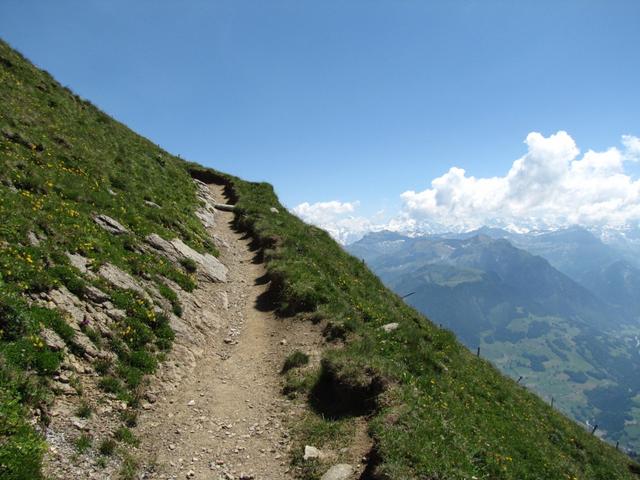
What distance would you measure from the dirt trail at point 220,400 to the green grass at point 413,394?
145cm

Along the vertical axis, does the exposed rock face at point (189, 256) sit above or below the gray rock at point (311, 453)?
above

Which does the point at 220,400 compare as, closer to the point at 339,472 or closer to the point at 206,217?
the point at 339,472

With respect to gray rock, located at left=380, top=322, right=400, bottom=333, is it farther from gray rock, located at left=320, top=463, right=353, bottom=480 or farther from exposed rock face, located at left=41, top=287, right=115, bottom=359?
exposed rock face, located at left=41, top=287, right=115, bottom=359

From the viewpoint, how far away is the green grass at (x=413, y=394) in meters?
11.6

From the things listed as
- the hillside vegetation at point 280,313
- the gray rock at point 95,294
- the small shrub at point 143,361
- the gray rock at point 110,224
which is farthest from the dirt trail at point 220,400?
the gray rock at point 110,224

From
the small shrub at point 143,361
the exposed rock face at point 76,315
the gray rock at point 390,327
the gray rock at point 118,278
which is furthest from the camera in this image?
the gray rock at point 390,327

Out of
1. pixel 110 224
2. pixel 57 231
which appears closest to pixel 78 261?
pixel 57 231

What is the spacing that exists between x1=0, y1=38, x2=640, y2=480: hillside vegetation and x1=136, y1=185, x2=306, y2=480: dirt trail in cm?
92

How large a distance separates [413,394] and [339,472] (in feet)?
14.0

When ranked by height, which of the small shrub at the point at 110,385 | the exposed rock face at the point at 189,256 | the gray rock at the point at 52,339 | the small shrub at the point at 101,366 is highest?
the exposed rock face at the point at 189,256

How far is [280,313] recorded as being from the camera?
67.6 ft

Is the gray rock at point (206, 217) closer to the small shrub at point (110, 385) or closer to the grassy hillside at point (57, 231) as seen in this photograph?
the grassy hillside at point (57, 231)

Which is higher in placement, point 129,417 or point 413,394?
point 413,394

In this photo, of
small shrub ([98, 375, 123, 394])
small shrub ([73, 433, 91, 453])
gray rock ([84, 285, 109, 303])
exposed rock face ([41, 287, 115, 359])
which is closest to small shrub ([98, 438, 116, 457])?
small shrub ([73, 433, 91, 453])
